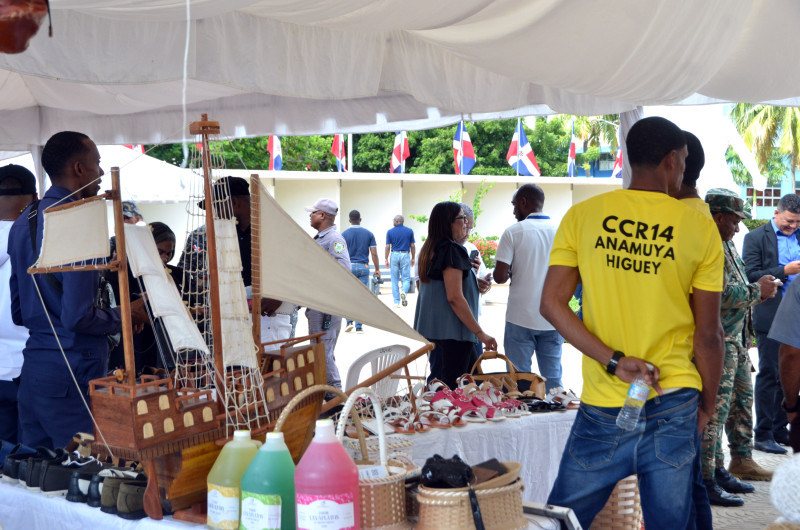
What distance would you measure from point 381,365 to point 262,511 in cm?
303

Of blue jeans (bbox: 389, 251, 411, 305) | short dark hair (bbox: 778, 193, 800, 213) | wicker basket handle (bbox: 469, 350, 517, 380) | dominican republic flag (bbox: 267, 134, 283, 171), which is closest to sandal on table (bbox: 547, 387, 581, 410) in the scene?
wicker basket handle (bbox: 469, 350, 517, 380)

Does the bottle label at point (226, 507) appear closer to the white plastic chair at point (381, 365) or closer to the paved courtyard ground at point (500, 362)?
the paved courtyard ground at point (500, 362)

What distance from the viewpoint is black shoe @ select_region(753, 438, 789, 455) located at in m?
5.58

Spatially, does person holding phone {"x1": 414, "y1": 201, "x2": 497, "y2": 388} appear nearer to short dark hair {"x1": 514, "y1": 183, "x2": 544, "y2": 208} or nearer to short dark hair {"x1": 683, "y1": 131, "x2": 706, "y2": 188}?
short dark hair {"x1": 514, "y1": 183, "x2": 544, "y2": 208}

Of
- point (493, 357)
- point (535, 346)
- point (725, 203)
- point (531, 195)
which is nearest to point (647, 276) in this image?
point (493, 357)

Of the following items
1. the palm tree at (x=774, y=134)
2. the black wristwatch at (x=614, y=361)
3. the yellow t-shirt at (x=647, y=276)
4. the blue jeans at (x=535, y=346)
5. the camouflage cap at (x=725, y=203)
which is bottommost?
the blue jeans at (x=535, y=346)

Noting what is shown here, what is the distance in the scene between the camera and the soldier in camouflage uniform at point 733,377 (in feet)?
14.0

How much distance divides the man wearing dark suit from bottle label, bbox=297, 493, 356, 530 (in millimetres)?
4719

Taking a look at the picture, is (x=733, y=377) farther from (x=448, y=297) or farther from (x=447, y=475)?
(x=447, y=475)

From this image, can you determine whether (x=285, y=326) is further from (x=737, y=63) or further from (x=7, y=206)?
(x=737, y=63)

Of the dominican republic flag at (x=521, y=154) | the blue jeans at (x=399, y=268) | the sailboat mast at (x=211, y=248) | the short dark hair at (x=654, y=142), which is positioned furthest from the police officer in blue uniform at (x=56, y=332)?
the dominican republic flag at (x=521, y=154)

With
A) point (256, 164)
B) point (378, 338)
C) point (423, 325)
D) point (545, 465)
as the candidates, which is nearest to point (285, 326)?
point (423, 325)

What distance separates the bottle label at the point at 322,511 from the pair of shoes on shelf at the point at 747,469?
12.9 feet

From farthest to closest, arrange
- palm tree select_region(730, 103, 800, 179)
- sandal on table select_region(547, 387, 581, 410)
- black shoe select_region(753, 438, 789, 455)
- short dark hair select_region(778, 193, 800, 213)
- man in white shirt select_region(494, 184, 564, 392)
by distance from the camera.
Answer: palm tree select_region(730, 103, 800, 179)
short dark hair select_region(778, 193, 800, 213)
black shoe select_region(753, 438, 789, 455)
man in white shirt select_region(494, 184, 564, 392)
sandal on table select_region(547, 387, 581, 410)
